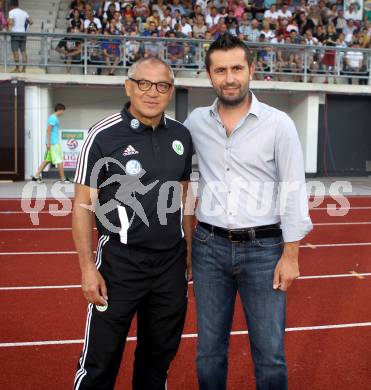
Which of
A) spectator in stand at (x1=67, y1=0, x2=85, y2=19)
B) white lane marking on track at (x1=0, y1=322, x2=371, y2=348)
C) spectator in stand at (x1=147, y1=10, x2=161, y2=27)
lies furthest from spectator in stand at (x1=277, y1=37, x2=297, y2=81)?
white lane marking on track at (x1=0, y1=322, x2=371, y2=348)

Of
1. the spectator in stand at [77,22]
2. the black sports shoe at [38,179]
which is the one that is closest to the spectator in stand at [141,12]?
the spectator in stand at [77,22]

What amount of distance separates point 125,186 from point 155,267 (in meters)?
0.45

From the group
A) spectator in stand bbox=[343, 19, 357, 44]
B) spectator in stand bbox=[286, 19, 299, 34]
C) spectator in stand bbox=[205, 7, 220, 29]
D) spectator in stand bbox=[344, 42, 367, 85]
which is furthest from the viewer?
spectator in stand bbox=[343, 19, 357, 44]

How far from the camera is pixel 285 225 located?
2.82m

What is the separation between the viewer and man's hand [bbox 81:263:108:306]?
9.04 feet

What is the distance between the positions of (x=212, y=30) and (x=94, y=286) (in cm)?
1620

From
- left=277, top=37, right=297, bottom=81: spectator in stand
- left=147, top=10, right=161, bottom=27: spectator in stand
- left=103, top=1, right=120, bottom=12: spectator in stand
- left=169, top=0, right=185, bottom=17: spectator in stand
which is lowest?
left=277, top=37, right=297, bottom=81: spectator in stand

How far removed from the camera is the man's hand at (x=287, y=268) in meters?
2.79

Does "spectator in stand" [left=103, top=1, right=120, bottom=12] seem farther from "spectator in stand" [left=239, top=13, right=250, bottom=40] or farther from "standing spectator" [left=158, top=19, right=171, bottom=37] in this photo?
"spectator in stand" [left=239, top=13, right=250, bottom=40]

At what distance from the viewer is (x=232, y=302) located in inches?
119

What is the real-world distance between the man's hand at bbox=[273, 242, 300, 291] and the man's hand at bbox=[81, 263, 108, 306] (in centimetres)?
88

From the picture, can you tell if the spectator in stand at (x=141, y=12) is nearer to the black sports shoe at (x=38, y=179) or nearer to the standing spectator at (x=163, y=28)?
the standing spectator at (x=163, y=28)

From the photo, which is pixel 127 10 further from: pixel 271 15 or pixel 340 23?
A: pixel 340 23

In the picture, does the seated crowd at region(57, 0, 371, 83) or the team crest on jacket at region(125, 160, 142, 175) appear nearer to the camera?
the team crest on jacket at region(125, 160, 142, 175)
